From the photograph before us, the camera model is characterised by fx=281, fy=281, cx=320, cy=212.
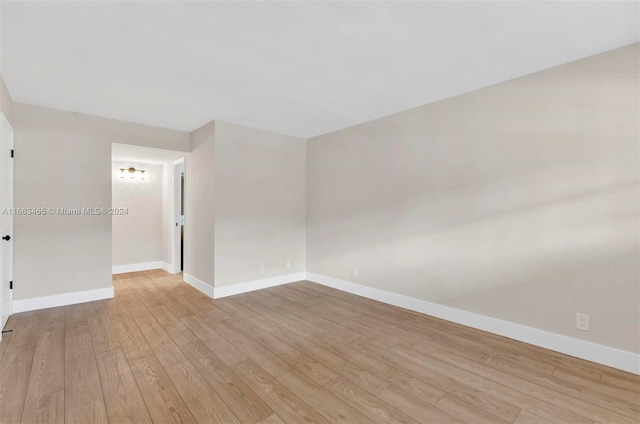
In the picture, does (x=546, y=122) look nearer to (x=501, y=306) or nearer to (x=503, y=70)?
(x=503, y=70)

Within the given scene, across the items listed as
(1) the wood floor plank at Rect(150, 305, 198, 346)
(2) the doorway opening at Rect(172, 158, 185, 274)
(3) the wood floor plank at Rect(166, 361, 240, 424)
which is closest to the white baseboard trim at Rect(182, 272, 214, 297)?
A: (1) the wood floor plank at Rect(150, 305, 198, 346)

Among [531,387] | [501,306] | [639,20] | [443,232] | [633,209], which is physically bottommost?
[531,387]

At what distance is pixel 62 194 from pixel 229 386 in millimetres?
3501

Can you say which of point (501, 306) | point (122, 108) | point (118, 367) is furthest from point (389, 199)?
point (122, 108)

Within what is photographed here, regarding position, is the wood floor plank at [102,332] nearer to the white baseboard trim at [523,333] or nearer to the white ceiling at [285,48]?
the white ceiling at [285,48]

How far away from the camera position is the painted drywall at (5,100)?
8.99 feet

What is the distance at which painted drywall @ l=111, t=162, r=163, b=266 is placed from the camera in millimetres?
5543

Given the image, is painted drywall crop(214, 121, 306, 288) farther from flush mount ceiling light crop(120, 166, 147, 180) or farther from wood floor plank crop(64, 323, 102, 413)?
flush mount ceiling light crop(120, 166, 147, 180)

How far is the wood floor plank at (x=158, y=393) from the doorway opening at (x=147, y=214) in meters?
3.54

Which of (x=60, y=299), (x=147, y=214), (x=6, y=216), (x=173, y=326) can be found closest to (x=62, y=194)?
(x=6, y=216)

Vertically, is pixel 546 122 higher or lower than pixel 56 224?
higher

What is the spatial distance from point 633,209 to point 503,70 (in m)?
1.57

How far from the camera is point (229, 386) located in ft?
6.64

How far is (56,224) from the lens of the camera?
362 centimetres
